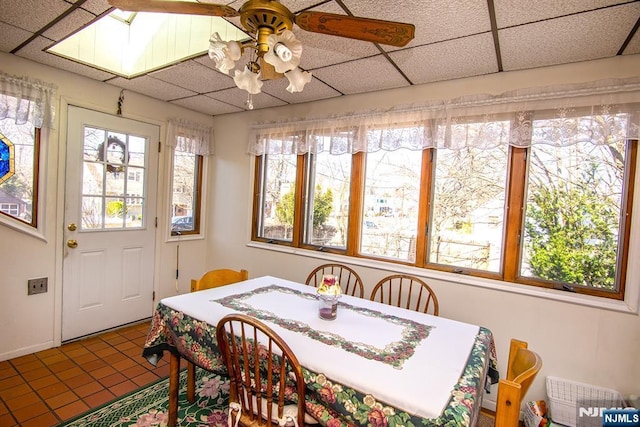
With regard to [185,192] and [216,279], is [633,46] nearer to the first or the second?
[216,279]

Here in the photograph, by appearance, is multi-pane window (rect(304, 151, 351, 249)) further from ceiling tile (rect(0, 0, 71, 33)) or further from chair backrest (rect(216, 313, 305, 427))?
ceiling tile (rect(0, 0, 71, 33))

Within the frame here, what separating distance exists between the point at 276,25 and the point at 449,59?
1.28m

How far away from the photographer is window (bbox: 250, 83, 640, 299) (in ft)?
6.26

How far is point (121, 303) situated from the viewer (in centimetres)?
306

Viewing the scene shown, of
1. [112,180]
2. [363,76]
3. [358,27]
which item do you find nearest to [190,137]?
[112,180]

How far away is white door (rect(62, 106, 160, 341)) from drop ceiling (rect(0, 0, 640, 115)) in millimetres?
530

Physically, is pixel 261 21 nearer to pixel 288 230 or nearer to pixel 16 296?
pixel 288 230

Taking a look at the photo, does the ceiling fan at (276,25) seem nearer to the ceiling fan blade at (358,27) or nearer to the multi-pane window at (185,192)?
the ceiling fan blade at (358,27)

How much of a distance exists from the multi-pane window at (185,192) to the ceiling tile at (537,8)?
305 centimetres

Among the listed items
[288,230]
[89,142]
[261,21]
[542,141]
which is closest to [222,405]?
[288,230]

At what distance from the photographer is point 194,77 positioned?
249 centimetres

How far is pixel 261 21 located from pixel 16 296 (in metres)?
2.80

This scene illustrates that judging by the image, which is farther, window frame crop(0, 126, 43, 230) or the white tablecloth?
window frame crop(0, 126, 43, 230)

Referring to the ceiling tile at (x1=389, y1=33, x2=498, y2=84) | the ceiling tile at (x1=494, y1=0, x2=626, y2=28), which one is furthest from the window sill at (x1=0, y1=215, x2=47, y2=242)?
the ceiling tile at (x1=494, y1=0, x2=626, y2=28)
